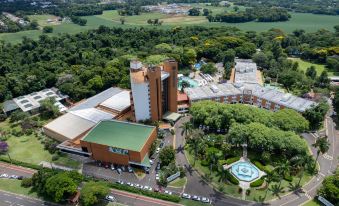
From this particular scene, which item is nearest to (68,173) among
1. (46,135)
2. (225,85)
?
(46,135)

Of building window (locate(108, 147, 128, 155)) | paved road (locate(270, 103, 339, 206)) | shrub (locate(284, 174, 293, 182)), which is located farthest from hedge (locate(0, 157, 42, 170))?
shrub (locate(284, 174, 293, 182))

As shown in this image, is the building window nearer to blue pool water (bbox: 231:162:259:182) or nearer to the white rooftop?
the white rooftop

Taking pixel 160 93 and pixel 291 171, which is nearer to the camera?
pixel 291 171

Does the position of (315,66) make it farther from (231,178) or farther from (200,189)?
(200,189)

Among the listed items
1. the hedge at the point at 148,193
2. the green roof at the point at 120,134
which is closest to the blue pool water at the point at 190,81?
the green roof at the point at 120,134

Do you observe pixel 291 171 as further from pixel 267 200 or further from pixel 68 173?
pixel 68 173

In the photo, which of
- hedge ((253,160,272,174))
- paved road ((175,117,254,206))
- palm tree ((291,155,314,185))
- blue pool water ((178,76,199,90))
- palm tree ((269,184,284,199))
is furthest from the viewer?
blue pool water ((178,76,199,90))

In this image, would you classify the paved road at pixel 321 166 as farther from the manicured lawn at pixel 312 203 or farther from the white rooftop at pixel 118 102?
the white rooftop at pixel 118 102
